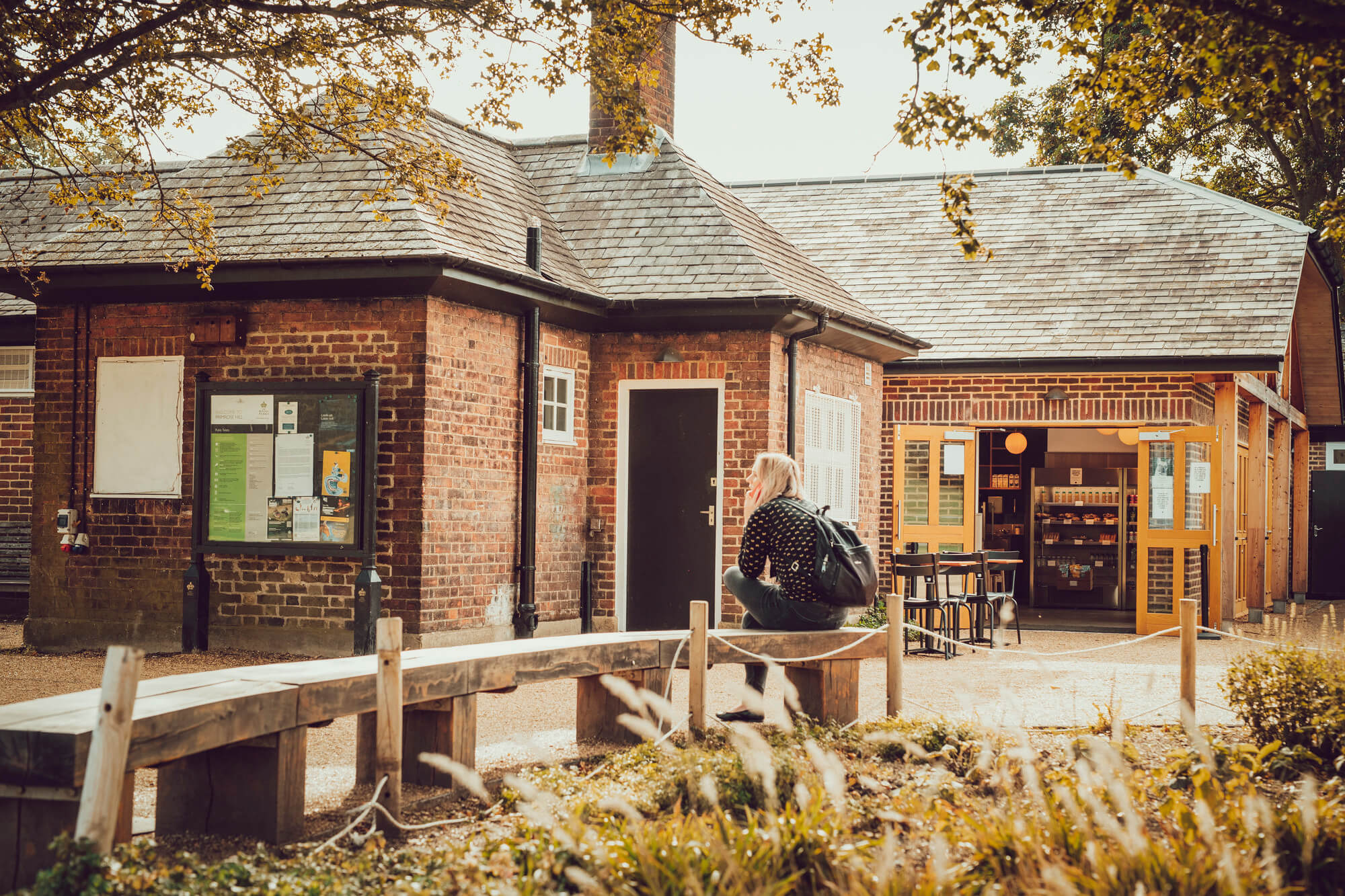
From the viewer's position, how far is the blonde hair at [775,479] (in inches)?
304

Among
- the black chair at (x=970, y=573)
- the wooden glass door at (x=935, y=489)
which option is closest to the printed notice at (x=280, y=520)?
the black chair at (x=970, y=573)

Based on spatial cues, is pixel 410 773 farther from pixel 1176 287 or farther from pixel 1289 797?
pixel 1176 287

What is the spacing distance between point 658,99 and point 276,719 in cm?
1115

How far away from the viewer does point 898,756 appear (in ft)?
22.4

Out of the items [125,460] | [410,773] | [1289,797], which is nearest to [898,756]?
[1289,797]

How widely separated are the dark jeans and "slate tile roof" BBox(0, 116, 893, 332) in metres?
3.75

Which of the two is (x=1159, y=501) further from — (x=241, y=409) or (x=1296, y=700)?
(x=241, y=409)

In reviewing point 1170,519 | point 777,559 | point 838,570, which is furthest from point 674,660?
point 1170,519

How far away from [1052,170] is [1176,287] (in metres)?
3.86

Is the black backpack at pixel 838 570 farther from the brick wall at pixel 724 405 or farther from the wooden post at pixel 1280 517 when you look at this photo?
the wooden post at pixel 1280 517

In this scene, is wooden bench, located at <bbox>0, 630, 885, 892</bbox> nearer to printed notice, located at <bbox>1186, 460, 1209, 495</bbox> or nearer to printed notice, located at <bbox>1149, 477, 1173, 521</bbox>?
printed notice, located at <bbox>1149, 477, 1173, 521</bbox>

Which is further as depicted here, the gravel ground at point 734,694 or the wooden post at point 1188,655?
the wooden post at point 1188,655

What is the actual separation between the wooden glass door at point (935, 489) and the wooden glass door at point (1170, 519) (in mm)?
1872

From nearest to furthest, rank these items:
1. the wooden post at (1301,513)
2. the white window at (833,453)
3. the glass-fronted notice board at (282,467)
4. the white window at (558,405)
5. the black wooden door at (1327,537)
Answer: the glass-fronted notice board at (282,467), the white window at (558,405), the white window at (833,453), the wooden post at (1301,513), the black wooden door at (1327,537)
